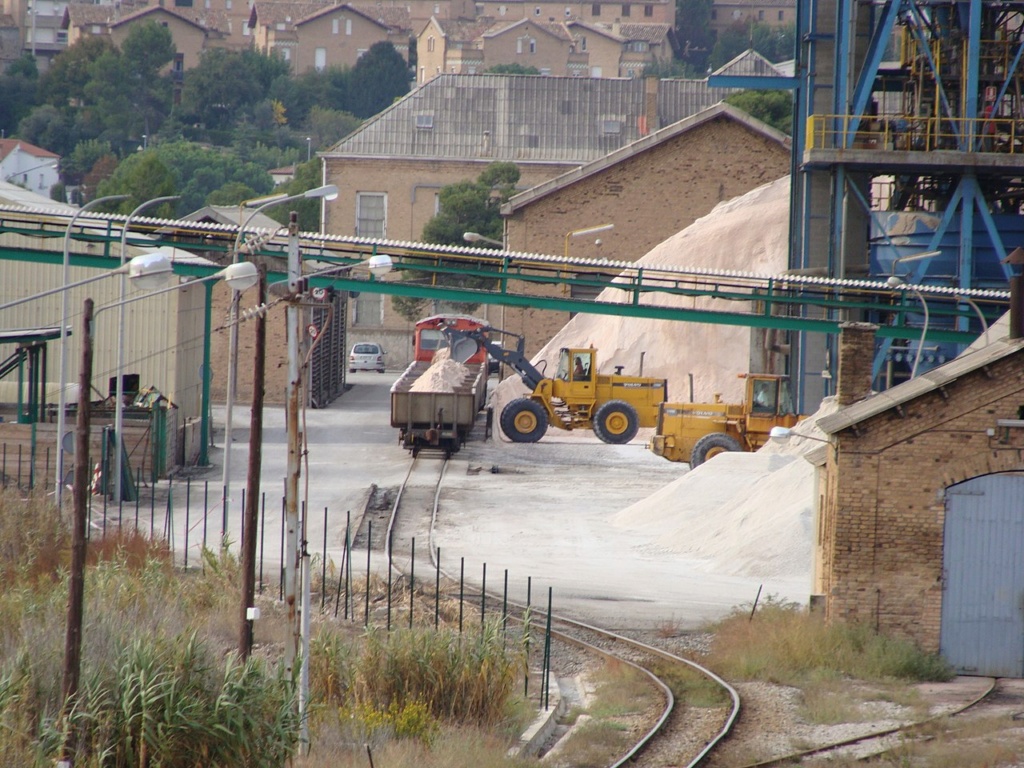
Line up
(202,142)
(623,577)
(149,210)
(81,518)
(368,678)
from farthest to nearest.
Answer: (202,142), (149,210), (623,577), (368,678), (81,518)

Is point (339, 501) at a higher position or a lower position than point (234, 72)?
lower

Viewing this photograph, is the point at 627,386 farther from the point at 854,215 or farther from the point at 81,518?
the point at 81,518

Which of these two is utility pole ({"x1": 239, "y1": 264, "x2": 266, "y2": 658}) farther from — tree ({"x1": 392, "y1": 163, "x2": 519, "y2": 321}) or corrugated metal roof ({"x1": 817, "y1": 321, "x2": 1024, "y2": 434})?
tree ({"x1": 392, "y1": 163, "x2": 519, "y2": 321})

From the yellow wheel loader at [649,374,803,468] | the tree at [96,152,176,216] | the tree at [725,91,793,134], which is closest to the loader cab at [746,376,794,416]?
the yellow wheel loader at [649,374,803,468]

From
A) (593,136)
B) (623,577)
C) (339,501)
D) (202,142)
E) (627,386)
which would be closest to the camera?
(623,577)

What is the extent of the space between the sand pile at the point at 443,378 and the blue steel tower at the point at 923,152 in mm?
9332

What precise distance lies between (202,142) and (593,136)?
167ft

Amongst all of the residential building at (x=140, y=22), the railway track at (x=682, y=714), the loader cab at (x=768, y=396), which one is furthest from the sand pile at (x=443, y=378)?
the residential building at (x=140, y=22)

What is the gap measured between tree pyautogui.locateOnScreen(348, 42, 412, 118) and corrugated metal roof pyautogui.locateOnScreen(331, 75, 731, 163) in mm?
54591

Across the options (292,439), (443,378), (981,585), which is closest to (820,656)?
(981,585)

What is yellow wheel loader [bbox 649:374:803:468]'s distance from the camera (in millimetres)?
34062

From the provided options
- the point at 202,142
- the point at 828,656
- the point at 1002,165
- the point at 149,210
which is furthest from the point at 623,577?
the point at 202,142

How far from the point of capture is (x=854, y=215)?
35750 mm

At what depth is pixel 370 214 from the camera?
71.7 metres
